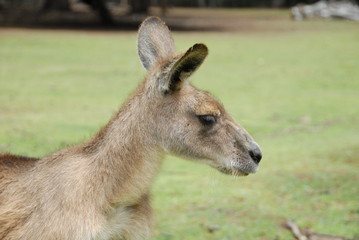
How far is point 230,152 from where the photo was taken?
371cm

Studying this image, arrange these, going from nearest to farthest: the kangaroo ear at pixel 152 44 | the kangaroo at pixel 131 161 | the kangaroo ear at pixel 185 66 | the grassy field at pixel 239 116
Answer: the kangaroo ear at pixel 185 66 → the kangaroo at pixel 131 161 → the kangaroo ear at pixel 152 44 → the grassy field at pixel 239 116

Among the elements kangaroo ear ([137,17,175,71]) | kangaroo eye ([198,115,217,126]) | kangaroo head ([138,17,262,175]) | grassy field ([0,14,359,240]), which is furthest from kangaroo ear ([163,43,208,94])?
grassy field ([0,14,359,240])

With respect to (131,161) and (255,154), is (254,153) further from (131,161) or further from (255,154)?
(131,161)

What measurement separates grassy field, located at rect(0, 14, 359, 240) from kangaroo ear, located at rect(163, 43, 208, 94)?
4.66 ft

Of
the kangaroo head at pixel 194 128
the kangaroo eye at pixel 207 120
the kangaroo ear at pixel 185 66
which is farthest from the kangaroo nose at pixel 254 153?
the kangaroo ear at pixel 185 66

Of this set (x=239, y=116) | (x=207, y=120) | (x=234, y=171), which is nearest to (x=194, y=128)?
(x=207, y=120)

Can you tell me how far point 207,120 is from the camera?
3.73 m

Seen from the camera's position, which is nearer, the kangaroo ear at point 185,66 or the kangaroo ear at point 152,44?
the kangaroo ear at point 185,66

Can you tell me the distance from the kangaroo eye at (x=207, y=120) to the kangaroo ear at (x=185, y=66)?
0.61ft

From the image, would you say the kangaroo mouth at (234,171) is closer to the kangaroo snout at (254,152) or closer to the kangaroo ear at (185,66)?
the kangaroo snout at (254,152)

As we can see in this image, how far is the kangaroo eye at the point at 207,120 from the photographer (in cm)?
372

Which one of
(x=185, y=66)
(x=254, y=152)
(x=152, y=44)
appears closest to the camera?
(x=185, y=66)

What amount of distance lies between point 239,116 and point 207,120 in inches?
239

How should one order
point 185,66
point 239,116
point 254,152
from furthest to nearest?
point 239,116 → point 254,152 → point 185,66
